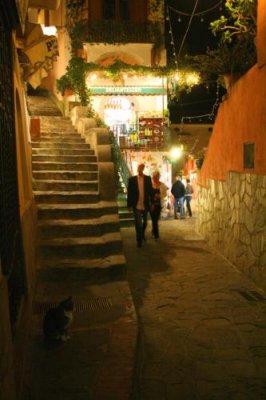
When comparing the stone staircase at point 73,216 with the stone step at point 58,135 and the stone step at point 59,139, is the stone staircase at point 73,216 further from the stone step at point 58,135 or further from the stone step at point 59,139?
the stone step at point 58,135

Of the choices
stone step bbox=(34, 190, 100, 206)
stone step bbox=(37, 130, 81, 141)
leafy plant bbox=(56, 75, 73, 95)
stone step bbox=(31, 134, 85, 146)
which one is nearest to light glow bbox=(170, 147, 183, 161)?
leafy plant bbox=(56, 75, 73, 95)

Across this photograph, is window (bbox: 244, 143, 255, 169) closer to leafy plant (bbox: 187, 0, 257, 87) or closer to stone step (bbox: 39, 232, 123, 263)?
leafy plant (bbox: 187, 0, 257, 87)

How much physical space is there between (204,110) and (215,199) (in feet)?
52.8

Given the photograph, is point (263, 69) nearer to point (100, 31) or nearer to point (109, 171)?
point (109, 171)

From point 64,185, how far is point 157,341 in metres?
4.69

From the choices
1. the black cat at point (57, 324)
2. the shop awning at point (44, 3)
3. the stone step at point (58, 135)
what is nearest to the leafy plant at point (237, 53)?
A: the shop awning at point (44, 3)

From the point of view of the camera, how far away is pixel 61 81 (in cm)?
1833

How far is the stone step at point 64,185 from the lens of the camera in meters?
8.58

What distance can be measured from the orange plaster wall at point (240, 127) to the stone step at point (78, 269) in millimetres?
2971

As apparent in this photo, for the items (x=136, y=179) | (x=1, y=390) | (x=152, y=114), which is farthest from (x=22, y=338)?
(x=152, y=114)

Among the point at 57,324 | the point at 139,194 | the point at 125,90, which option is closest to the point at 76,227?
the point at 139,194

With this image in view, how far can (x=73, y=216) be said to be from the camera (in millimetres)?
7824

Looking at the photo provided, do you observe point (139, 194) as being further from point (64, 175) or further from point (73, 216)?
point (73, 216)

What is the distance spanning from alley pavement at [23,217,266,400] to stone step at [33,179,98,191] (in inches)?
89.6
